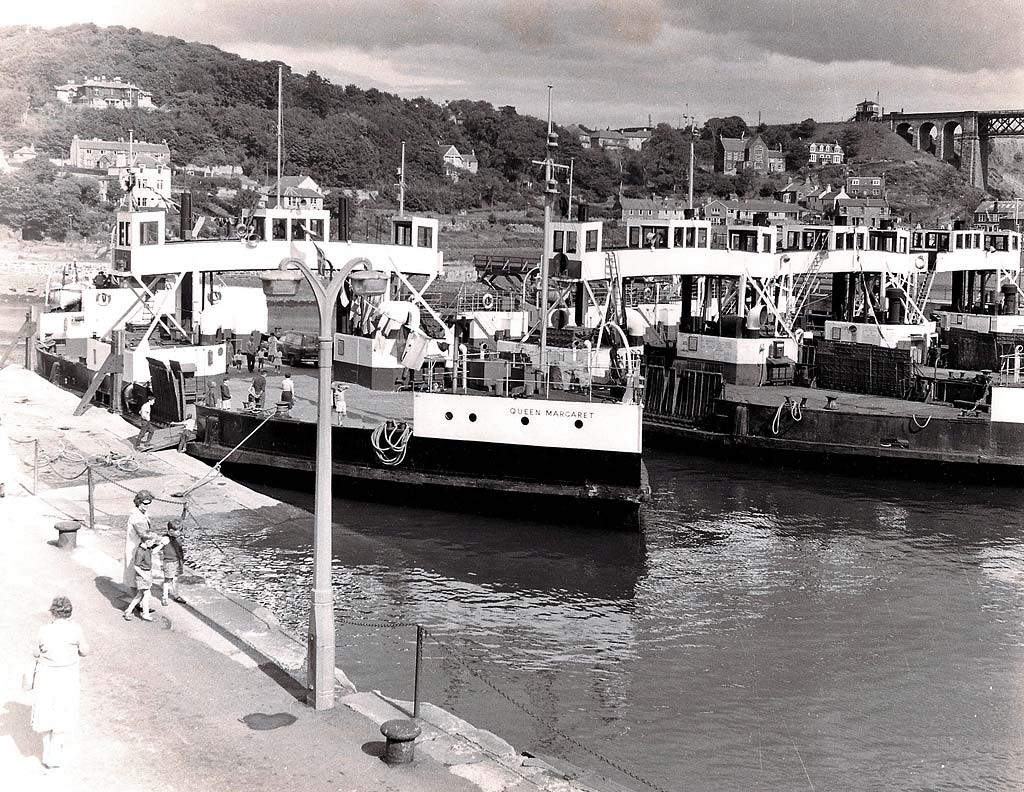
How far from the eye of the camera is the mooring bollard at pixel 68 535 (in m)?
20.2

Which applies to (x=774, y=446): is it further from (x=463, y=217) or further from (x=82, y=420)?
(x=463, y=217)

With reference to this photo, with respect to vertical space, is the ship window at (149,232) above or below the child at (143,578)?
above

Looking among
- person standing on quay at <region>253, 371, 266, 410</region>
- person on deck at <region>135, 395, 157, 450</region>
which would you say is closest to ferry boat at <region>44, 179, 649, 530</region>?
person on deck at <region>135, 395, 157, 450</region>

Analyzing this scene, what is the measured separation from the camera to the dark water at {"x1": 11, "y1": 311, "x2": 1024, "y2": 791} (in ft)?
57.4

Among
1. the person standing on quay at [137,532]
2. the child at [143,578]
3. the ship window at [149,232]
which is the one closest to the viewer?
the child at [143,578]

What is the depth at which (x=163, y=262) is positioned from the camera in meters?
38.7

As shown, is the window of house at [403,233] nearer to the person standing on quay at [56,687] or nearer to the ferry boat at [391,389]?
the ferry boat at [391,389]

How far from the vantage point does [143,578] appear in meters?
A: 16.6

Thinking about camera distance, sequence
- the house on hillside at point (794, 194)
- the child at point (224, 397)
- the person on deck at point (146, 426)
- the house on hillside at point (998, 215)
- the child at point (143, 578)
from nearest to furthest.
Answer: the child at point (143, 578) → the person on deck at point (146, 426) → the child at point (224, 397) → the house on hillside at point (998, 215) → the house on hillside at point (794, 194)

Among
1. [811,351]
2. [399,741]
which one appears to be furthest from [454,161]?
[399,741]

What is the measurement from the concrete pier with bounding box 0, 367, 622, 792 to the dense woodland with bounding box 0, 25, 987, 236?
122343 mm

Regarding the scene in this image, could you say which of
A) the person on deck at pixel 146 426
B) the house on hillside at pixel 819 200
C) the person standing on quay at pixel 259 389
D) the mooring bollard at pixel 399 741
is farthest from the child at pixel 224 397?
the house on hillside at pixel 819 200

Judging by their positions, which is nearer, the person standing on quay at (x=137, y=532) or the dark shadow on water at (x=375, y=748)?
the dark shadow on water at (x=375, y=748)

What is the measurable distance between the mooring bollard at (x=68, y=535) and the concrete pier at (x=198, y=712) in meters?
0.14
